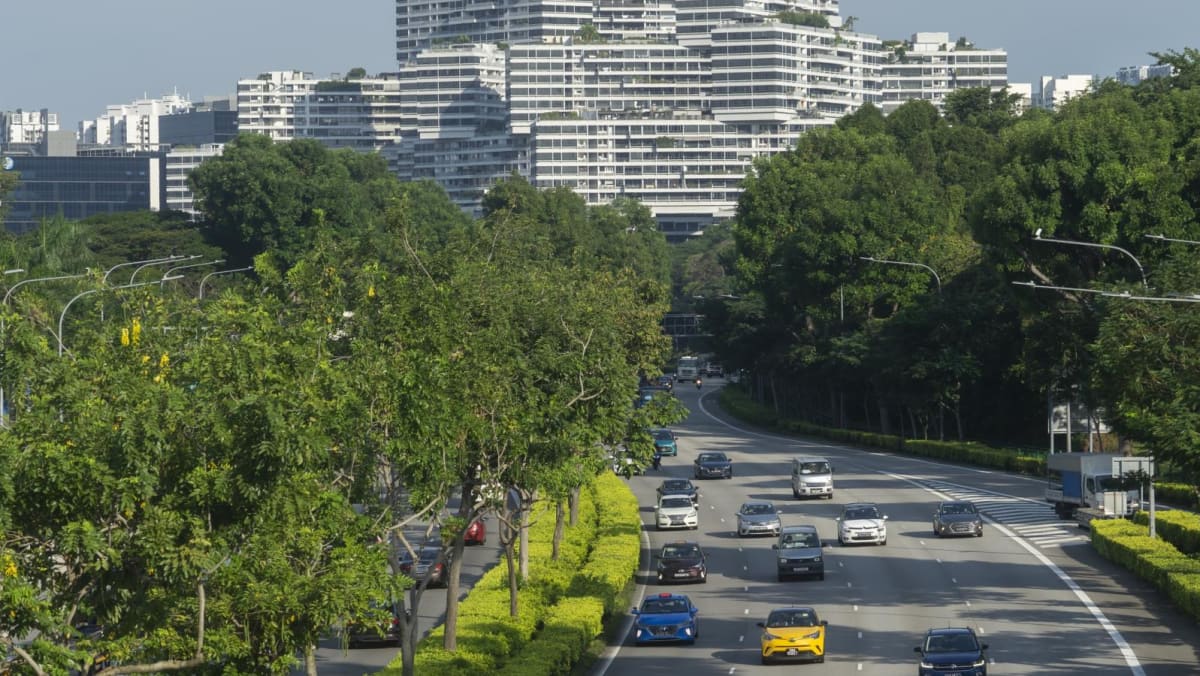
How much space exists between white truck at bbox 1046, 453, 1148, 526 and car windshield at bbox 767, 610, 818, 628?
2310 centimetres

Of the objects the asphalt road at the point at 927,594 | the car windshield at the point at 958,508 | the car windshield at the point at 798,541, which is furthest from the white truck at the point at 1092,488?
the car windshield at the point at 798,541

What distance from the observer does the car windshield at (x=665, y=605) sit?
45906 mm

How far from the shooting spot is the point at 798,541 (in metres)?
56.1

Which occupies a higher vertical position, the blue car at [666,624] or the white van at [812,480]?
the blue car at [666,624]

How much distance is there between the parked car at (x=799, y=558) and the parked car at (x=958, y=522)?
9261 mm

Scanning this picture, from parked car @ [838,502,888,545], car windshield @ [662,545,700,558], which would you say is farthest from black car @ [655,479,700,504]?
car windshield @ [662,545,700,558]

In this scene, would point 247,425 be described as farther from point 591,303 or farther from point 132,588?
point 591,303

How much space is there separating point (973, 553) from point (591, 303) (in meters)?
21.0

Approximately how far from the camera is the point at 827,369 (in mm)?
113062

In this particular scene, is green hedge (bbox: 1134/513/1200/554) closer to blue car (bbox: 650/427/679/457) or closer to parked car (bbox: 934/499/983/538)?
parked car (bbox: 934/499/983/538)

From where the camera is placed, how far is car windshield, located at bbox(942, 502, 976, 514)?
64.1 m

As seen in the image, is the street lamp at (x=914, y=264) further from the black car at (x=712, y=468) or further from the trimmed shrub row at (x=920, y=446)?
the black car at (x=712, y=468)

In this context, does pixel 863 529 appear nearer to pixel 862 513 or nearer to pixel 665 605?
pixel 862 513

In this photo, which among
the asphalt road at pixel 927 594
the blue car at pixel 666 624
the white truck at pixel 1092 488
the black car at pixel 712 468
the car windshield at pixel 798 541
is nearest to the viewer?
the asphalt road at pixel 927 594
